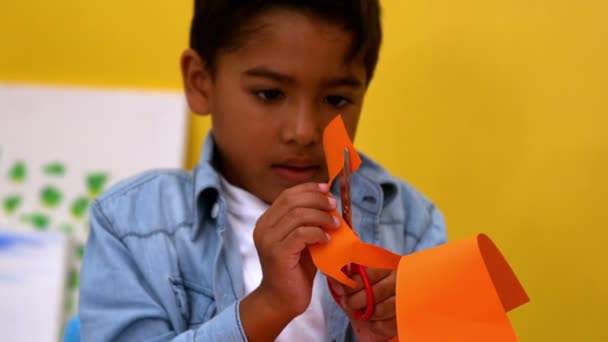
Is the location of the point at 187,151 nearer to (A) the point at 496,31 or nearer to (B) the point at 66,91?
(B) the point at 66,91

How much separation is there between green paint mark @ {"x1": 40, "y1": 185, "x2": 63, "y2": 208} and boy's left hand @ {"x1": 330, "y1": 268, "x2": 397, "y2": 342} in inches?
23.9

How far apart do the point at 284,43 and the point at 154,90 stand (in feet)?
1.44

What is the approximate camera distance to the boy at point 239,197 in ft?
2.23

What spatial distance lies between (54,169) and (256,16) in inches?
20.2

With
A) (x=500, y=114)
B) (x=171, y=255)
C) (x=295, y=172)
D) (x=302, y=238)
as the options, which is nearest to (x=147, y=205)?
(x=171, y=255)

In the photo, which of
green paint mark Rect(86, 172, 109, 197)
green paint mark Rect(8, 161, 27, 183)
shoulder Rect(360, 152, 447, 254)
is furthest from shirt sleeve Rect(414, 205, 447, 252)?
green paint mark Rect(8, 161, 27, 183)

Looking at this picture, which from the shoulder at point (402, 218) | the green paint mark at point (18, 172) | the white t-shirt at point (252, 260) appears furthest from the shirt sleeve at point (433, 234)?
the green paint mark at point (18, 172)

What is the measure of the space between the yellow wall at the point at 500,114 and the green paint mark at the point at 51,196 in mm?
179

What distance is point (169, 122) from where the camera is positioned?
105 cm

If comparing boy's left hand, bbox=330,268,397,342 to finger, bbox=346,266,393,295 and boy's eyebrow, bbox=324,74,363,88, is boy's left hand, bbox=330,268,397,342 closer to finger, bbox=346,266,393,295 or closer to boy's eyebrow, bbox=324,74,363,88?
finger, bbox=346,266,393,295

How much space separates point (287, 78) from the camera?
0.68 m

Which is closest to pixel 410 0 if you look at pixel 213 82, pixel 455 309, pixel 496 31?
pixel 496 31

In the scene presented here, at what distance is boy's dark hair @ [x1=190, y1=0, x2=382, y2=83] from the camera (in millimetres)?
698

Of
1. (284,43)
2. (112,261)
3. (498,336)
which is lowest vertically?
(112,261)
